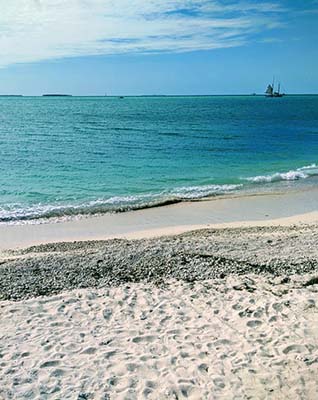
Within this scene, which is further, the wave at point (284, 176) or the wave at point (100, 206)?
the wave at point (284, 176)

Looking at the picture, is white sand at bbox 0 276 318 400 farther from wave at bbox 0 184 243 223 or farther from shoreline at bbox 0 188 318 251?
wave at bbox 0 184 243 223

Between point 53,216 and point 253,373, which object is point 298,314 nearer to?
point 253,373

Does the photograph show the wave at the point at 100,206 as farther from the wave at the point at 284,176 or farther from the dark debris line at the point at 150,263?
the dark debris line at the point at 150,263

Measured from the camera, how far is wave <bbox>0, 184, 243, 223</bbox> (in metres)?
17.0

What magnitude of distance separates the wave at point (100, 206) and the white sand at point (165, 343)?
8777mm

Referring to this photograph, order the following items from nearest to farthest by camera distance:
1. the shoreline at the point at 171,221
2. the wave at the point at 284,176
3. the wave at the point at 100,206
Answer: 1. the shoreline at the point at 171,221
2. the wave at the point at 100,206
3. the wave at the point at 284,176

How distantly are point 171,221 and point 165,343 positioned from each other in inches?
376

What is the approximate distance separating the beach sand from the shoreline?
6.95 feet

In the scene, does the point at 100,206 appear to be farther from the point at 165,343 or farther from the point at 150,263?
the point at 165,343

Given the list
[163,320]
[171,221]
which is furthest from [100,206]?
[163,320]

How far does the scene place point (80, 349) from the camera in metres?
6.62

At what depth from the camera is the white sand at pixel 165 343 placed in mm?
5723

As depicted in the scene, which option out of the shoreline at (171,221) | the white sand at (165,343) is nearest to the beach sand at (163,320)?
the white sand at (165,343)

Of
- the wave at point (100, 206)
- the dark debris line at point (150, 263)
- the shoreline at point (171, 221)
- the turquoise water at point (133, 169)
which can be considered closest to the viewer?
the dark debris line at point (150, 263)
